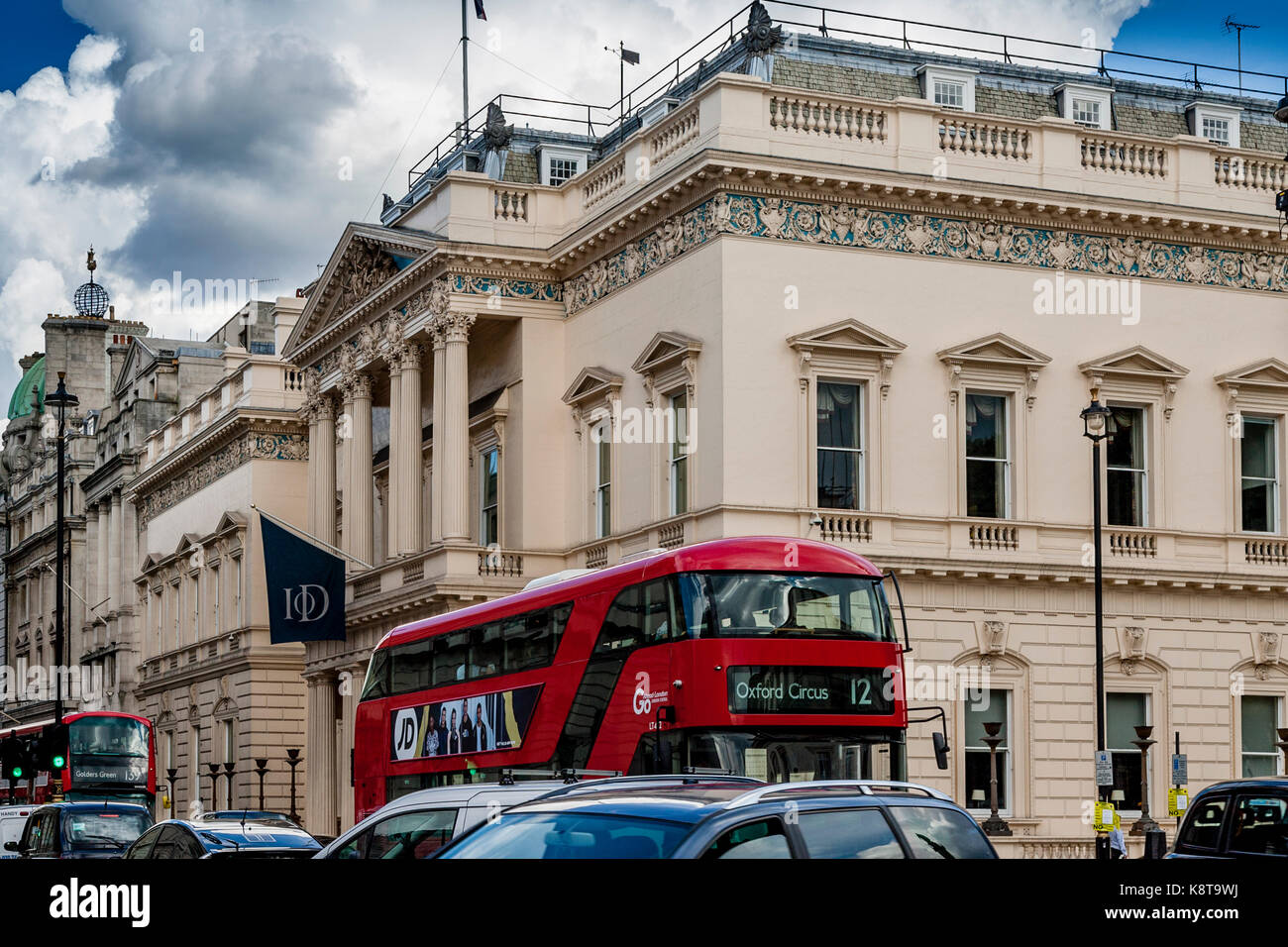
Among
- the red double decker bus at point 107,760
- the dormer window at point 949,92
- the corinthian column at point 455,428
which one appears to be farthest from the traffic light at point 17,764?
the dormer window at point 949,92

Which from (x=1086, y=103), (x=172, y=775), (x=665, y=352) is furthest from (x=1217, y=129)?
(x=172, y=775)

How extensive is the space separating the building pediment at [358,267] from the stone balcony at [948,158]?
4.61 m

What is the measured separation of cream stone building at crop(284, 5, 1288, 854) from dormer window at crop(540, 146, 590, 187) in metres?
5.17

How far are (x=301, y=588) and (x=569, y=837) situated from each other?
39.2 m

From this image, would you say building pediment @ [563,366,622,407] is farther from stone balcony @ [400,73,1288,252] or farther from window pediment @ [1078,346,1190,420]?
window pediment @ [1078,346,1190,420]

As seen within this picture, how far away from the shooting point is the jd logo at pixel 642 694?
24.0 m

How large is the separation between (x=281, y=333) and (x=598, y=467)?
2429 cm

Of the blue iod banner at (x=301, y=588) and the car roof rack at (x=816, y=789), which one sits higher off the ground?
the blue iod banner at (x=301, y=588)

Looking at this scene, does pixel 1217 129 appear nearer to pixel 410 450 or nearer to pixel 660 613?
pixel 410 450

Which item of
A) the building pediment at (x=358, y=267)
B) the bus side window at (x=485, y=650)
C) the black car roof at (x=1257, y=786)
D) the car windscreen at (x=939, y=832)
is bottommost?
the black car roof at (x=1257, y=786)

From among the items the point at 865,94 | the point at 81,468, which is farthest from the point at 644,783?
the point at 81,468

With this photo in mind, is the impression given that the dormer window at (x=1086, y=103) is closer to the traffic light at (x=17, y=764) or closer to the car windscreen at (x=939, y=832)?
the traffic light at (x=17, y=764)

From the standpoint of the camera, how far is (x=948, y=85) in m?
42.8
